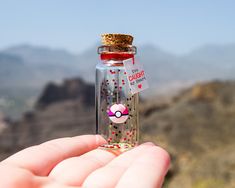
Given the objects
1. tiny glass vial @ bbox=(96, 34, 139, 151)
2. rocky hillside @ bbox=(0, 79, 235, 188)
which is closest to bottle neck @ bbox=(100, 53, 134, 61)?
tiny glass vial @ bbox=(96, 34, 139, 151)

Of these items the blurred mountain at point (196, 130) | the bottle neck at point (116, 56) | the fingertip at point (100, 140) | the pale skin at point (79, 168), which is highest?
the bottle neck at point (116, 56)

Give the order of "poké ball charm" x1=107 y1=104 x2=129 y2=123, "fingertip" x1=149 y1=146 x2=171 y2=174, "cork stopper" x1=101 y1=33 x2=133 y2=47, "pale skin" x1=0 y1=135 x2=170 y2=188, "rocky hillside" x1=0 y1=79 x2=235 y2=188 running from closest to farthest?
"pale skin" x1=0 y1=135 x2=170 y2=188, "fingertip" x1=149 y1=146 x2=171 y2=174, "cork stopper" x1=101 y1=33 x2=133 y2=47, "poké ball charm" x1=107 y1=104 x2=129 y2=123, "rocky hillside" x1=0 y1=79 x2=235 y2=188

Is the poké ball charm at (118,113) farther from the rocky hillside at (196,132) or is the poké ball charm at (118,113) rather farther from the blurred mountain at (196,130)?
the blurred mountain at (196,130)

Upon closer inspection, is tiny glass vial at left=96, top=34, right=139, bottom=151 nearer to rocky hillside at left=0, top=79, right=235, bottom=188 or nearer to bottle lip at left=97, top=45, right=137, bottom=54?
bottle lip at left=97, top=45, right=137, bottom=54

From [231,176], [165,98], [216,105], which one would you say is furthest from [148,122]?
[231,176]

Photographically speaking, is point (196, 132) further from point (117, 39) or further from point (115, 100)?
point (117, 39)

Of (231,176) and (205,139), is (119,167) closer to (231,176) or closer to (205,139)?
(231,176)

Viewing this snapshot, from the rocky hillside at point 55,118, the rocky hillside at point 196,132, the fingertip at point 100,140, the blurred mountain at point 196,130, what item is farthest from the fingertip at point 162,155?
the rocky hillside at point 55,118

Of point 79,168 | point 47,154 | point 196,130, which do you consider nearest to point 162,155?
point 79,168
